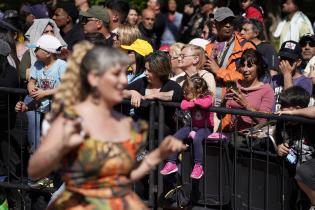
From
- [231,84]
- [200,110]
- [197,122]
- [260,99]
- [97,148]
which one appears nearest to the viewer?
[97,148]

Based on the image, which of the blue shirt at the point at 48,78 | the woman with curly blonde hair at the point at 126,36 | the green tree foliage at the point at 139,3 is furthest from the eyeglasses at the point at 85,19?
the green tree foliage at the point at 139,3

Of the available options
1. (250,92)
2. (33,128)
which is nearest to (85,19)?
(33,128)

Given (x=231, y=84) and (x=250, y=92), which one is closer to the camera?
(x=250, y=92)

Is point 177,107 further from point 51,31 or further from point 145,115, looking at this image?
point 51,31

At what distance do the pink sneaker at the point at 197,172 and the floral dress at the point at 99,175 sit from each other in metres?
2.46

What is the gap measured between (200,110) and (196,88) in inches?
8.3

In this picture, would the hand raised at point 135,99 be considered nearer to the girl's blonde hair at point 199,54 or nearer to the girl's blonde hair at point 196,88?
the girl's blonde hair at point 196,88

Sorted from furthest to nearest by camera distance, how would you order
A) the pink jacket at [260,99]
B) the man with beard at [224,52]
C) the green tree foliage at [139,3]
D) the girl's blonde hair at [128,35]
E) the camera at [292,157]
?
the green tree foliage at [139,3] → the girl's blonde hair at [128,35] → the man with beard at [224,52] → the pink jacket at [260,99] → the camera at [292,157]

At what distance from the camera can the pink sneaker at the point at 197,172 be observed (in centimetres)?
803

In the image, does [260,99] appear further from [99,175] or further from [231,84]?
[99,175]

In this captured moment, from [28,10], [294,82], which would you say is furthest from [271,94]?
[28,10]

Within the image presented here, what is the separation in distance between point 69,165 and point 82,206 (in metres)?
0.28

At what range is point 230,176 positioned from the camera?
812 cm

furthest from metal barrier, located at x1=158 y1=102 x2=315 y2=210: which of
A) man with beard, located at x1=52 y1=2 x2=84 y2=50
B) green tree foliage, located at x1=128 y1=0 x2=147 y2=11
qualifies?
green tree foliage, located at x1=128 y1=0 x2=147 y2=11
